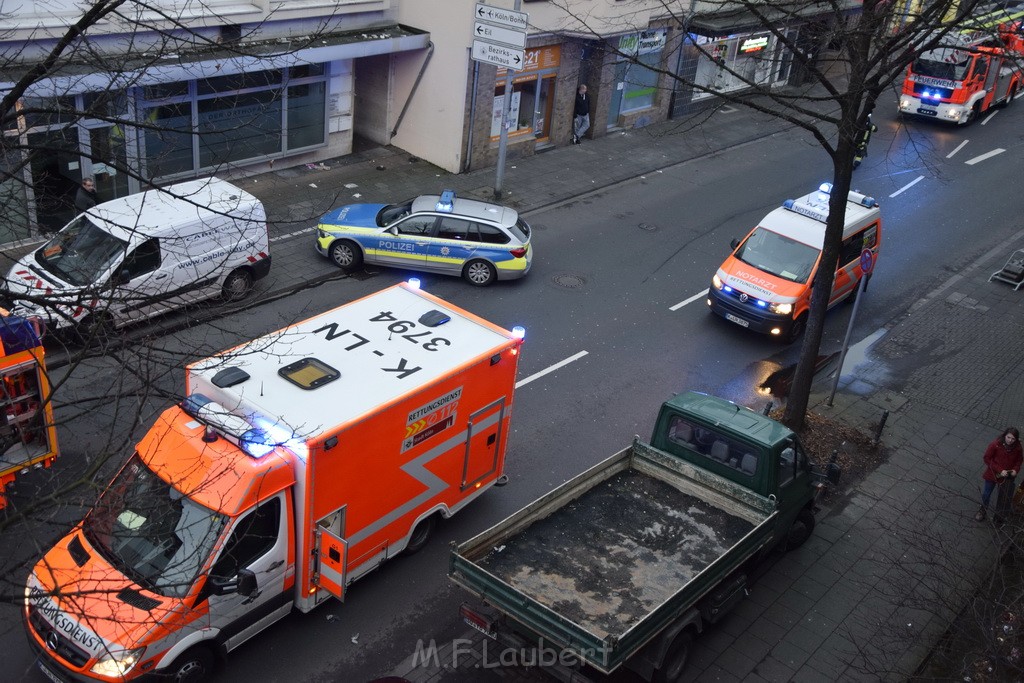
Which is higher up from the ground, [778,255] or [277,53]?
[277,53]

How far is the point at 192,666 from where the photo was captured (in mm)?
9633

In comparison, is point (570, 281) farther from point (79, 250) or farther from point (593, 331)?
point (79, 250)

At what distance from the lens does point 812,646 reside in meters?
11.4


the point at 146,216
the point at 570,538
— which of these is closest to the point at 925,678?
the point at 570,538

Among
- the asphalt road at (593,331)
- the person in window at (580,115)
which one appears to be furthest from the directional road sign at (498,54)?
the person in window at (580,115)

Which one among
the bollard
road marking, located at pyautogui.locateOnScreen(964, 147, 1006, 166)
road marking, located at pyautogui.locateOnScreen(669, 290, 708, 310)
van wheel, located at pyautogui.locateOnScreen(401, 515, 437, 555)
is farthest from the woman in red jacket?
road marking, located at pyautogui.locateOnScreen(964, 147, 1006, 166)

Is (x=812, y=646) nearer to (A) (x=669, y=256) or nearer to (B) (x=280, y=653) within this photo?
(B) (x=280, y=653)

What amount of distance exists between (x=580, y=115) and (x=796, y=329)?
35.7 ft

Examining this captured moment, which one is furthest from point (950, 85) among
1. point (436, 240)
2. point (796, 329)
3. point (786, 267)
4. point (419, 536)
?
point (419, 536)

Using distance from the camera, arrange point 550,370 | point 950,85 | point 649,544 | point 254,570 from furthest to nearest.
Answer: point 950,85, point 550,370, point 649,544, point 254,570

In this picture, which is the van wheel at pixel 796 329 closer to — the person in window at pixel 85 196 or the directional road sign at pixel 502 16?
the directional road sign at pixel 502 16

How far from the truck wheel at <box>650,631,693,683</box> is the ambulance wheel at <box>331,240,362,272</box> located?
10.5 m

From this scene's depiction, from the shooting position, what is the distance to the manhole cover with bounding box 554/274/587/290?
63.5 ft

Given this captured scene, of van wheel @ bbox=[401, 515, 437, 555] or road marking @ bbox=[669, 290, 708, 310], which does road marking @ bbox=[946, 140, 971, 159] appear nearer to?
road marking @ bbox=[669, 290, 708, 310]
